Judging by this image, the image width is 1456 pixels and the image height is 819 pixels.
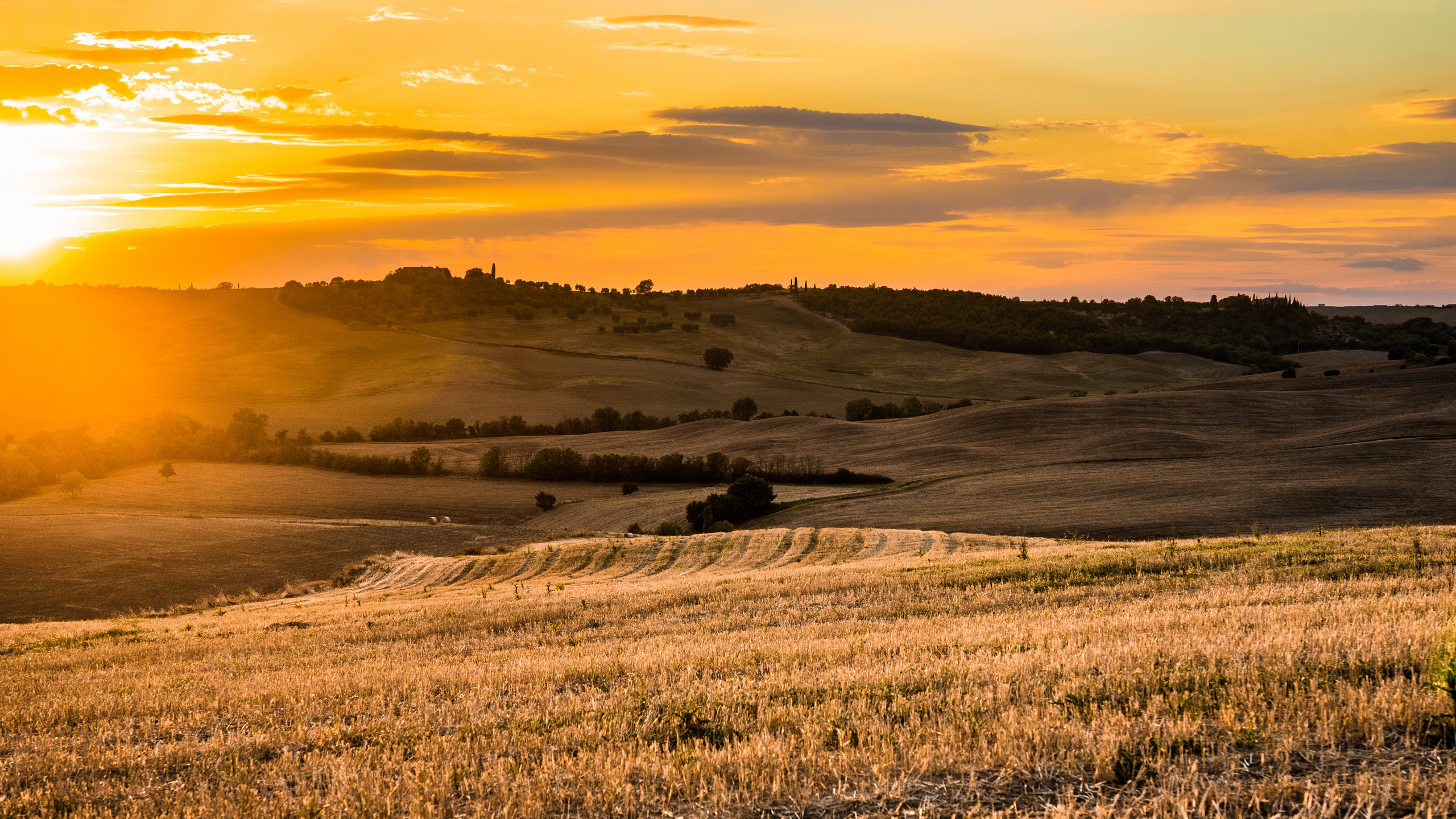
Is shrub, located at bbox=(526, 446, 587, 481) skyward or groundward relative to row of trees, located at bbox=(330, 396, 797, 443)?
groundward

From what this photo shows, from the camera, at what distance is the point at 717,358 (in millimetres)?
161750

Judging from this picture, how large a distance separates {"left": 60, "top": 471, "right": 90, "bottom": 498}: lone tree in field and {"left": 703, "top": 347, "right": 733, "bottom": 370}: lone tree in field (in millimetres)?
96206

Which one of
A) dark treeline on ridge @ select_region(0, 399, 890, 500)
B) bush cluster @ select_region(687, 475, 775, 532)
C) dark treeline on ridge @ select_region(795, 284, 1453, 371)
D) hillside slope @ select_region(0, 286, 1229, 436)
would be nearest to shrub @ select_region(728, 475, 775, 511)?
bush cluster @ select_region(687, 475, 775, 532)

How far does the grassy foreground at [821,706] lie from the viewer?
7574mm

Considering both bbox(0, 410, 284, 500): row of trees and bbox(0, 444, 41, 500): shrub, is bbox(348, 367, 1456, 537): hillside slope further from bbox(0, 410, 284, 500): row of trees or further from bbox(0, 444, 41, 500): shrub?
bbox(0, 444, 41, 500): shrub

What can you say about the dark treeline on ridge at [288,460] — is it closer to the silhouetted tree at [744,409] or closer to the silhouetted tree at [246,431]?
the silhouetted tree at [246,431]

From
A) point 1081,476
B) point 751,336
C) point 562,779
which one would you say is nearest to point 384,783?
point 562,779

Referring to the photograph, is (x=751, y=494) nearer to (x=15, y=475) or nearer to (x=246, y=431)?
(x=15, y=475)

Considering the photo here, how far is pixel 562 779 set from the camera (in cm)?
826

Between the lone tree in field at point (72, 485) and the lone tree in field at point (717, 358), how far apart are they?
96.2m

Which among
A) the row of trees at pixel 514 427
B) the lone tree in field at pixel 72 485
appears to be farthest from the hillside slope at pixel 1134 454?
the lone tree in field at pixel 72 485

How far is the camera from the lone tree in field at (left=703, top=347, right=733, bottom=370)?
16162 centimetres

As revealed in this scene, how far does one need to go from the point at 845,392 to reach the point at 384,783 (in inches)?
5258

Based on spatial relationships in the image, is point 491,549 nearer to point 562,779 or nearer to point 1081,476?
point 1081,476
